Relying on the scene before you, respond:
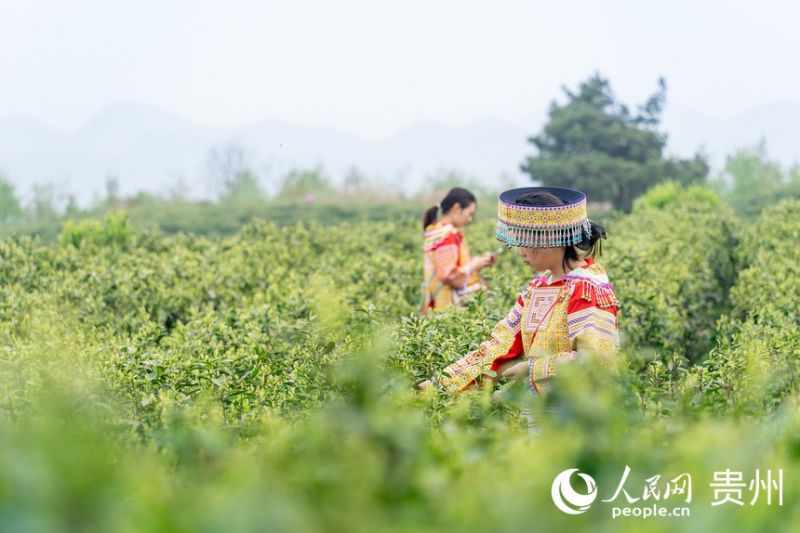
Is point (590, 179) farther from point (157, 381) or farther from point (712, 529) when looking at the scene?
point (712, 529)

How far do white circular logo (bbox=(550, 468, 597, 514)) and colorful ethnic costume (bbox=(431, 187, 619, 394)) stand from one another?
1758mm

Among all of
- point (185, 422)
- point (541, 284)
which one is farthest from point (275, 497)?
point (541, 284)

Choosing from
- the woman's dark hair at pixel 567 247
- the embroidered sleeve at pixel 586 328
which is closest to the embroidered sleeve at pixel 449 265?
the woman's dark hair at pixel 567 247

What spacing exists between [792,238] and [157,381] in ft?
21.9

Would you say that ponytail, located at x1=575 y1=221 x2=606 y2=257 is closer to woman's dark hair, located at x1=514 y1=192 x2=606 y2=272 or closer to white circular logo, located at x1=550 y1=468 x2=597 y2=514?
woman's dark hair, located at x1=514 y1=192 x2=606 y2=272

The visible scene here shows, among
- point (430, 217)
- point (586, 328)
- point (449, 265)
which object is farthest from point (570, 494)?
point (430, 217)

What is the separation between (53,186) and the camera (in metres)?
24.4

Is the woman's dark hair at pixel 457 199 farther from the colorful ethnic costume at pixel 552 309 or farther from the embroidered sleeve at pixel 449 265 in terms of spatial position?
the colorful ethnic costume at pixel 552 309

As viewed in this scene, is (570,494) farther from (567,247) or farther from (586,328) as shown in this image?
(567,247)

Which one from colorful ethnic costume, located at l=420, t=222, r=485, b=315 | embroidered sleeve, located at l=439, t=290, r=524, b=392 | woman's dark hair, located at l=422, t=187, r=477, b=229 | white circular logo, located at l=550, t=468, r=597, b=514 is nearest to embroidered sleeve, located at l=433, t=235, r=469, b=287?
colorful ethnic costume, located at l=420, t=222, r=485, b=315

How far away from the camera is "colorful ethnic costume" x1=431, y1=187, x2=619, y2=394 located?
3.88 metres

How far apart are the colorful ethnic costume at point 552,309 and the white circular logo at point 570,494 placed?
1758mm

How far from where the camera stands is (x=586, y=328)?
3857 mm

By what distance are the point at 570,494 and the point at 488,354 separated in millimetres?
2213
